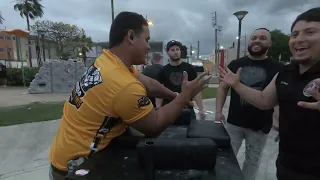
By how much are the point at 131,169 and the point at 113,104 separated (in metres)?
0.30

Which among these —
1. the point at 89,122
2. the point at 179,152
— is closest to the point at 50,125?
the point at 89,122

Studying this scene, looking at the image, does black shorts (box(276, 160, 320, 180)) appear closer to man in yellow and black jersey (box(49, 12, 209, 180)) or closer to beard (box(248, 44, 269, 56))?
man in yellow and black jersey (box(49, 12, 209, 180))

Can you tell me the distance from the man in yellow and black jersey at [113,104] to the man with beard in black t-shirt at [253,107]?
3.59 feet

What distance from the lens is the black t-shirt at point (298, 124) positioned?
1.28m

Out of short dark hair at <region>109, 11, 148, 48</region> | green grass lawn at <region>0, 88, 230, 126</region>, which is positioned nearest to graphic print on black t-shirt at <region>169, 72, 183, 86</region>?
short dark hair at <region>109, 11, 148, 48</region>

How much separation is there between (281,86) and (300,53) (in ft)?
0.68

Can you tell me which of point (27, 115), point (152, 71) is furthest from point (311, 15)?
point (27, 115)

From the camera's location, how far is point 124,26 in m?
1.29

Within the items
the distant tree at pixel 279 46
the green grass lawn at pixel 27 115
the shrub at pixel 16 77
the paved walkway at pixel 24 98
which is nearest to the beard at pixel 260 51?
the green grass lawn at pixel 27 115

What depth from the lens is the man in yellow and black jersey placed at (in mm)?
1130

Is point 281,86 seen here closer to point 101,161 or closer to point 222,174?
point 222,174

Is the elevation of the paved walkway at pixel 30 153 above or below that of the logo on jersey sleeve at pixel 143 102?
below

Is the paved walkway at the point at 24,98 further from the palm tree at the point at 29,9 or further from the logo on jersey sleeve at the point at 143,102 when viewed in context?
the palm tree at the point at 29,9

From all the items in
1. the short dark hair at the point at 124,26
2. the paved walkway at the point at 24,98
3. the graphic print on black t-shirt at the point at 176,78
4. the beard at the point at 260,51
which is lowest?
the paved walkway at the point at 24,98
